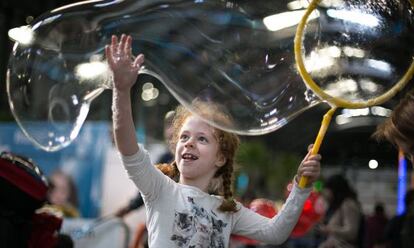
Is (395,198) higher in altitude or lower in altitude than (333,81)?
lower

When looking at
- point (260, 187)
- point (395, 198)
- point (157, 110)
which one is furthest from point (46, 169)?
point (157, 110)

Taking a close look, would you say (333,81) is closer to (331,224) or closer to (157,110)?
(331,224)

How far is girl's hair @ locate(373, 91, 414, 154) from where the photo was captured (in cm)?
241

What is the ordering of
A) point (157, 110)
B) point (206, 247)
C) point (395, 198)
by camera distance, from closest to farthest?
1. point (206, 247)
2. point (395, 198)
3. point (157, 110)

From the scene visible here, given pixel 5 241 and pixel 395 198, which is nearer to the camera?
pixel 5 241

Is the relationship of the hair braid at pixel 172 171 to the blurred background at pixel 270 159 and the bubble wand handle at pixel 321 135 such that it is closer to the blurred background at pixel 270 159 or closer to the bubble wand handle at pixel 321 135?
the blurred background at pixel 270 159

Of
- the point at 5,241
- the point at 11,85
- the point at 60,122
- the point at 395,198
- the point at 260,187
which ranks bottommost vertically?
the point at 260,187

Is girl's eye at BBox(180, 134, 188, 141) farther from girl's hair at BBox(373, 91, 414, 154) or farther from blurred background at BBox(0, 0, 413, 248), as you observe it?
girl's hair at BBox(373, 91, 414, 154)

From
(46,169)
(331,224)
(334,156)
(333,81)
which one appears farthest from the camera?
(46,169)

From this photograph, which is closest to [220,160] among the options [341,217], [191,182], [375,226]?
[191,182]

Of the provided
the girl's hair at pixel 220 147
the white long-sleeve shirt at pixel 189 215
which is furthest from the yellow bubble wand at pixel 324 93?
the girl's hair at pixel 220 147

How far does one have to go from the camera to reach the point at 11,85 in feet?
10.4

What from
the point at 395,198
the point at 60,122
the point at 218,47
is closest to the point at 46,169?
the point at 395,198

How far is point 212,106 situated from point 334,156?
2180 mm
